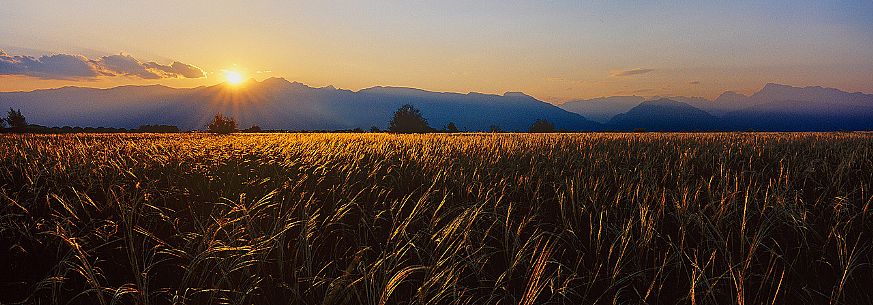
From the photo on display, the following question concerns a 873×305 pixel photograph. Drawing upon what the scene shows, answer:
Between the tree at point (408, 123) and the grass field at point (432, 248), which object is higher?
the tree at point (408, 123)

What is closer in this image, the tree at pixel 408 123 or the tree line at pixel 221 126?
the tree line at pixel 221 126

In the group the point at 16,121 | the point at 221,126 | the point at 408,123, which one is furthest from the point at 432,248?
the point at 16,121

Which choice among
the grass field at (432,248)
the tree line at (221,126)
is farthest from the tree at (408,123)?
the grass field at (432,248)

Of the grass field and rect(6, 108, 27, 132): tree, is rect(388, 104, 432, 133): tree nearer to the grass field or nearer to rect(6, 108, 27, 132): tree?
rect(6, 108, 27, 132): tree

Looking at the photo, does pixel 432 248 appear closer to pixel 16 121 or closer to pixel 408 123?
pixel 408 123

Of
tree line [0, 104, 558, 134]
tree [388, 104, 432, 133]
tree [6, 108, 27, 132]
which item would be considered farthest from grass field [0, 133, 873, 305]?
tree [6, 108, 27, 132]

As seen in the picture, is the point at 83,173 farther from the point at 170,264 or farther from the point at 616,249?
the point at 616,249

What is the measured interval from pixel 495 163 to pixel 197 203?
497 cm

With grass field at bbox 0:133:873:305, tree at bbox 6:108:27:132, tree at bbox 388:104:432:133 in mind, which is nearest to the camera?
grass field at bbox 0:133:873:305

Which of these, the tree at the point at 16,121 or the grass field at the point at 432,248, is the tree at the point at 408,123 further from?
the grass field at the point at 432,248

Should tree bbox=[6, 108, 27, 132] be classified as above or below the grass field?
above

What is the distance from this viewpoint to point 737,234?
324cm

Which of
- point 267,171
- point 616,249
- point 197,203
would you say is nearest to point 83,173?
point 267,171

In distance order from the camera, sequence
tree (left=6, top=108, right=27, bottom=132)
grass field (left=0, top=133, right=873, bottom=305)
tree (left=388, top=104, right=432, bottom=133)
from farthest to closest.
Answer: tree (left=388, top=104, right=432, bottom=133) → tree (left=6, top=108, right=27, bottom=132) → grass field (left=0, top=133, right=873, bottom=305)
